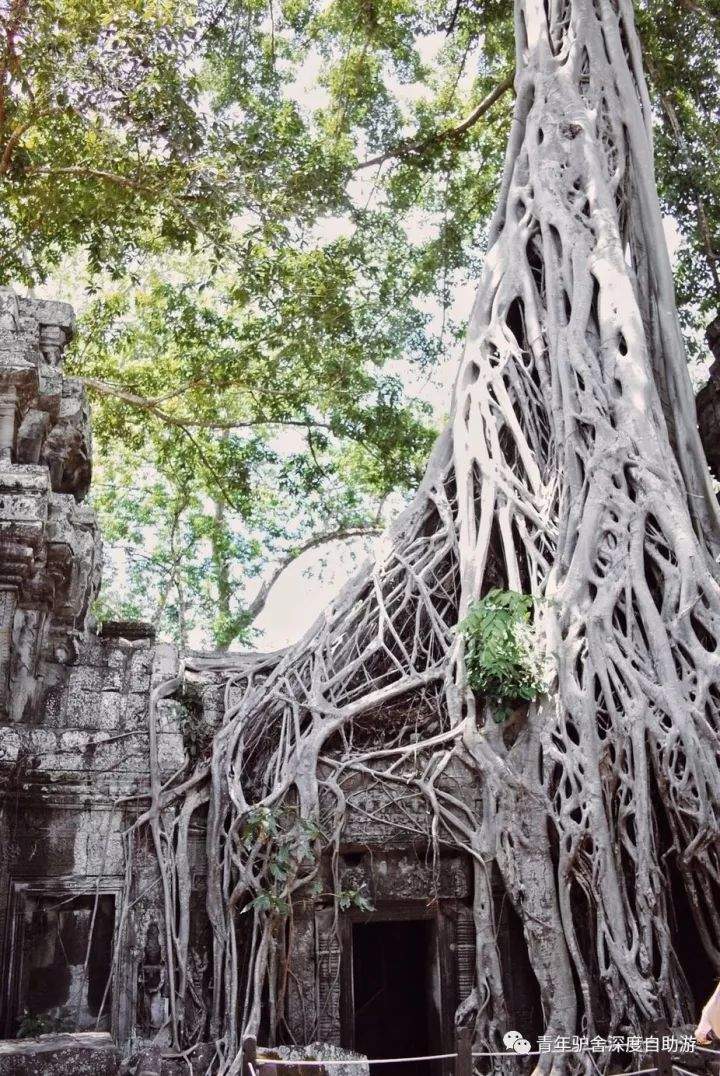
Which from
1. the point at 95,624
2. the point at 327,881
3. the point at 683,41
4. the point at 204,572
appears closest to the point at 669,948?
the point at 327,881

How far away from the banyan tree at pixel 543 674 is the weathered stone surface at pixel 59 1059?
1.19 m

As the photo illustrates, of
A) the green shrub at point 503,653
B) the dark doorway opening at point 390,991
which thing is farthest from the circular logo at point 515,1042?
the dark doorway opening at point 390,991

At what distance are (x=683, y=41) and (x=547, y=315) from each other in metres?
3.84

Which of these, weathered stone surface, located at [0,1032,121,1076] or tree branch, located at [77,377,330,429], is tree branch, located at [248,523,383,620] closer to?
tree branch, located at [77,377,330,429]

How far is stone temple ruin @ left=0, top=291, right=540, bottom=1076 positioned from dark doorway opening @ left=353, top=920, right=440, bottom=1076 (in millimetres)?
1263

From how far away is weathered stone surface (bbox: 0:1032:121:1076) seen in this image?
3213mm

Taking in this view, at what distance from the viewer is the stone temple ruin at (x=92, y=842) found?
4617 mm

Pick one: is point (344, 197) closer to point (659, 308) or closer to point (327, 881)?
point (659, 308)

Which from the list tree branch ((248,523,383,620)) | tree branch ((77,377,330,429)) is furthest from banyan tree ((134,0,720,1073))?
tree branch ((248,523,383,620))

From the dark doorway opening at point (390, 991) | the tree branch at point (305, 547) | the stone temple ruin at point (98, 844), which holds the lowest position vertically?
the dark doorway opening at point (390, 991)

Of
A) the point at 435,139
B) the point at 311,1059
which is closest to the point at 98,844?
the point at 311,1059

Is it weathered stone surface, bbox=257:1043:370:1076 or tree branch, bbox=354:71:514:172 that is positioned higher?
tree branch, bbox=354:71:514:172

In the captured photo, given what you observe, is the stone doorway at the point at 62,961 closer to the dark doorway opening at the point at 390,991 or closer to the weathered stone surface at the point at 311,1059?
the weathered stone surface at the point at 311,1059

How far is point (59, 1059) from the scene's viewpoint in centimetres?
328
